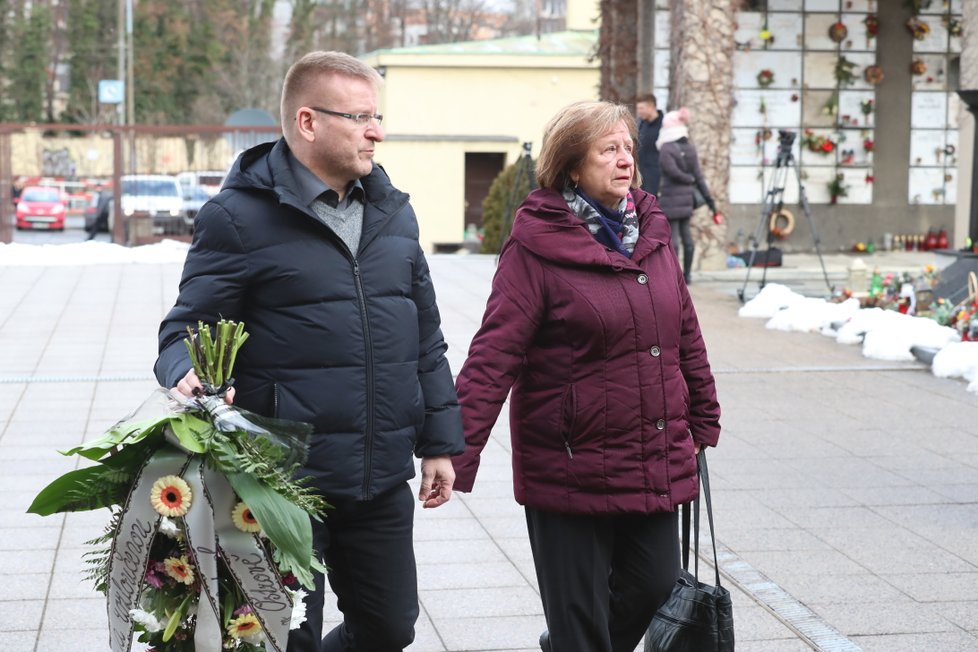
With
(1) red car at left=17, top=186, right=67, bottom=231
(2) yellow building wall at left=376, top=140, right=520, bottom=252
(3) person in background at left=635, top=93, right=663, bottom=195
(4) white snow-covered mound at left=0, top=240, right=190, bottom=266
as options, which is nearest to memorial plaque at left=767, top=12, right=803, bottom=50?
(3) person in background at left=635, top=93, right=663, bottom=195

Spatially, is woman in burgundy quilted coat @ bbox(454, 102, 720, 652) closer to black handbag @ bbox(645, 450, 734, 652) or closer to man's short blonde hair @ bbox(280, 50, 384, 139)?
black handbag @ bbox(645, 450, 734, 652)

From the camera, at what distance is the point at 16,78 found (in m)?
67.1

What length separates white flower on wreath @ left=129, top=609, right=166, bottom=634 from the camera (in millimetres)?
3090

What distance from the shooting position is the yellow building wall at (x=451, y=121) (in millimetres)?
32750

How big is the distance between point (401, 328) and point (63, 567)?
8.36 feet

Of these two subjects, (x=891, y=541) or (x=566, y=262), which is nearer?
(x=566, y=262)

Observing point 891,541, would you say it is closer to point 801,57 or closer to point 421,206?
point 801,57

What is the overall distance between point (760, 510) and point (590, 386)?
292 cm

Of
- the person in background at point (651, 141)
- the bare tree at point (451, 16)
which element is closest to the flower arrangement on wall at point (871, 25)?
the person in background at point (651, 141)

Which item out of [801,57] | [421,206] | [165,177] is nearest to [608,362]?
[801,57]

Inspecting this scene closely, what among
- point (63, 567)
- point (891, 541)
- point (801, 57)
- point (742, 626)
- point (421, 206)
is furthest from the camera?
point (421, 206)

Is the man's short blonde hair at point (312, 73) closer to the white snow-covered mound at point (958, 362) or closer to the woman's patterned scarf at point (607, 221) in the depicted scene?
the woman's patterned scarf at point (607, 221)

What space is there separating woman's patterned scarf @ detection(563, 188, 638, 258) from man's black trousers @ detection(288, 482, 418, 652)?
0.83m

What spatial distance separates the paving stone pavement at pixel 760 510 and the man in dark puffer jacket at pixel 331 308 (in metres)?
1.25
